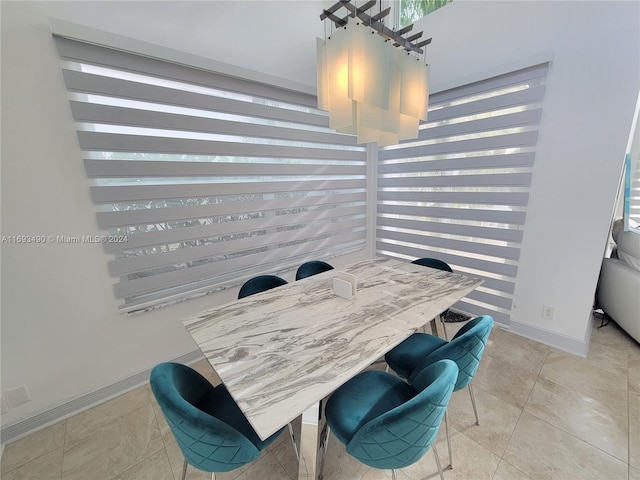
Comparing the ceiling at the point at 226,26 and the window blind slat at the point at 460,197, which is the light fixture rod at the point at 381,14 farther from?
the window blind slat at the point at 460,197

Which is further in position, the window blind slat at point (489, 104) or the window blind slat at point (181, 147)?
the window blind slat at point (489, 104)

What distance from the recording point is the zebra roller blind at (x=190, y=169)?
5.35ft

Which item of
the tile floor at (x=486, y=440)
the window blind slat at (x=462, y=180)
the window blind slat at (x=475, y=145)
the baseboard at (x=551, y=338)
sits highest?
the window blind slat at (x=475, y=145)

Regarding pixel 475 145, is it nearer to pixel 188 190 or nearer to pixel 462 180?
pixel 462 180

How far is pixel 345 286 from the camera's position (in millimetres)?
1580

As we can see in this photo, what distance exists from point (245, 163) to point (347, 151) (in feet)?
4.49

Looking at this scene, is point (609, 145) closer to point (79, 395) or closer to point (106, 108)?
point (106, 108)

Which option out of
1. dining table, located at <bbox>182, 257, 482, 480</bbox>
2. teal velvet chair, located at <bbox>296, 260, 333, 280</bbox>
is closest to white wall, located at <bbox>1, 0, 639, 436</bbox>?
teal velvet chair, located at <bbox>296, 260, 333, 280</bbox>

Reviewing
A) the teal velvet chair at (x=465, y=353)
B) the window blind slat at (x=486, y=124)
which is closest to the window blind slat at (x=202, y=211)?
the window blind slat at (x=486, y=124)

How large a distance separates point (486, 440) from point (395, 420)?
109cm

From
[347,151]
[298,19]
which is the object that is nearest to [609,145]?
[347,151]

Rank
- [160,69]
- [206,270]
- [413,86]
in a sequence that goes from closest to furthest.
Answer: [413,86]
[160,69]
[206,270]

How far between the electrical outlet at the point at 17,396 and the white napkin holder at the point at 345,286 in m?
2.01

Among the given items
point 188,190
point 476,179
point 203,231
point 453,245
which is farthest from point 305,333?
point 476,179
